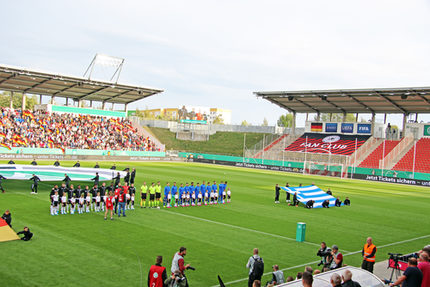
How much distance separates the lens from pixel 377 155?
58625mm

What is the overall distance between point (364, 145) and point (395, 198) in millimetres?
27846

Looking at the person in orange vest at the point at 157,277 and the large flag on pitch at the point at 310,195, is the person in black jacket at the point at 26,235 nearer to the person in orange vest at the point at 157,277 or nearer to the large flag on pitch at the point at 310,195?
the person in orange vest at the point at 157,277

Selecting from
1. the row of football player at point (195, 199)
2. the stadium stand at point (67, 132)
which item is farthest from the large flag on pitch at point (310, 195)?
the stadium stand at point (67, 132)

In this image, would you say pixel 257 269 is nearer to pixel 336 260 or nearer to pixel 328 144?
pixel 336 260

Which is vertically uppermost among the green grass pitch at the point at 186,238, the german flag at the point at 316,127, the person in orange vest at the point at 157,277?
the german flag at the point at 316,127

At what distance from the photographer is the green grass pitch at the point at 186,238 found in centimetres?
1180

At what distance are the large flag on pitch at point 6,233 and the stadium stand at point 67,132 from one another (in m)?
39.8

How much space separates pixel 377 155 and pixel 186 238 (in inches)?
1927

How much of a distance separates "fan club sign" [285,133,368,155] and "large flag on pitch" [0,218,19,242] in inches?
2028

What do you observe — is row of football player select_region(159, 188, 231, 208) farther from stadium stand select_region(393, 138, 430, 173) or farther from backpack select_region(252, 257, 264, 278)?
stadium stand select_region(393, 138, 430, 173)

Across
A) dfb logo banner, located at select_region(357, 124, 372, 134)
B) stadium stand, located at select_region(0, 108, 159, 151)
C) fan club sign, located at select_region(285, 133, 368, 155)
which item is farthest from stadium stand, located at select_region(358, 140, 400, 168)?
stadium stand, located at select_region(0, 108, 159, 151)

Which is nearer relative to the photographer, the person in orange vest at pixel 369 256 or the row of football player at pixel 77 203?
the person in orange vest at pixel 369 256

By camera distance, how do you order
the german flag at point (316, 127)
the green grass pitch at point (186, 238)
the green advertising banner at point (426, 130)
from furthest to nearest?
the german flag at point (316, 127) < the green advertising banner at point (426, 130) < the green grass pitch at point (186, 238)

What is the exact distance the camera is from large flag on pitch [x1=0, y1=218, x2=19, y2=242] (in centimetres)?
1454
